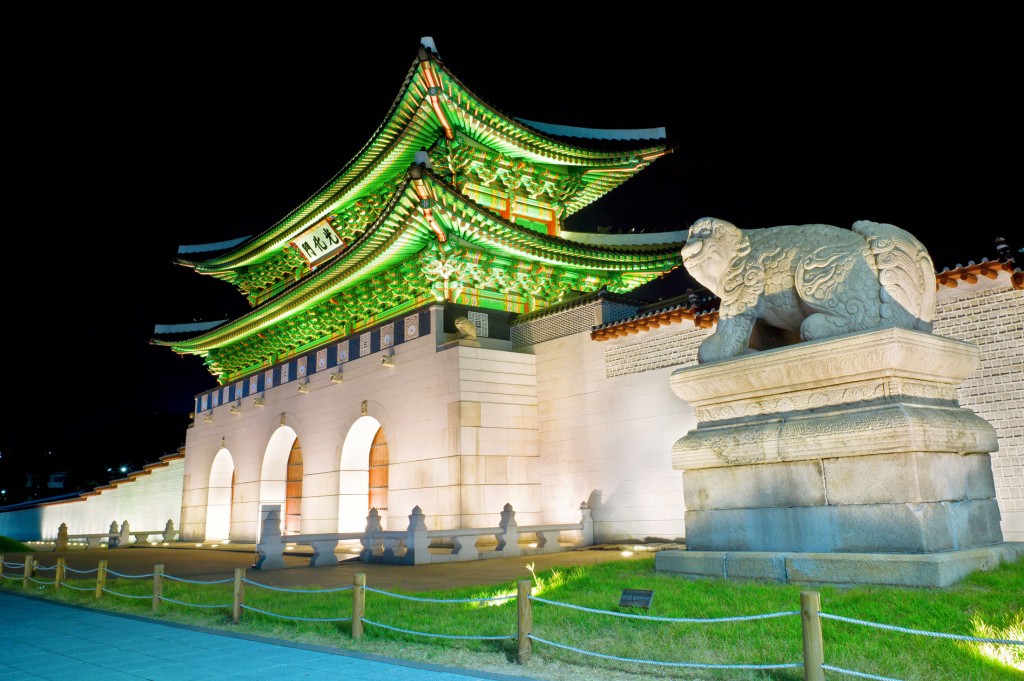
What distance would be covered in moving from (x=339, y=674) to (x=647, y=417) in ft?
34.9

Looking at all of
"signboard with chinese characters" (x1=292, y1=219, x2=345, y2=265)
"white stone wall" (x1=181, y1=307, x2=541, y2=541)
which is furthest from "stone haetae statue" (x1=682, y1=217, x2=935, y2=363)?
"signboard with chinese characters" (x1=292, y1=219, x2=345, y2=265)

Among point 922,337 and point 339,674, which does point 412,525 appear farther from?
point 922,337

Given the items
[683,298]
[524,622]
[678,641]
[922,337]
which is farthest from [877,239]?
[683,298]

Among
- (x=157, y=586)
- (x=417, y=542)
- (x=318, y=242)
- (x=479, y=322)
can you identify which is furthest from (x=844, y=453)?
(x=318, y=242)

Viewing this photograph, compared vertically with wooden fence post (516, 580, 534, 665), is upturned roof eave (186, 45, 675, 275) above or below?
above

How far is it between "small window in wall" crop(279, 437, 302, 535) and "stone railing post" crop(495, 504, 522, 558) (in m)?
9.65

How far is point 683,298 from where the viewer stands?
15.0 meters

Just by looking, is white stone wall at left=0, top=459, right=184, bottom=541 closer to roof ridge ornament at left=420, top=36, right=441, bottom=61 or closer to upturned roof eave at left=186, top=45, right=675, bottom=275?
upturned roof eave at left=186, top=45, right=675, bottom=275

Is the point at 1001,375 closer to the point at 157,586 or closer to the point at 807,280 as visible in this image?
the point at 807,280

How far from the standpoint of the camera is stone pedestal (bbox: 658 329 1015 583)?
540cm

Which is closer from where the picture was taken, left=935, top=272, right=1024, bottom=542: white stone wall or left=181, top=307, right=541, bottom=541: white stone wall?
left=935, top=272, right=1024, bottom=542: white stone wall

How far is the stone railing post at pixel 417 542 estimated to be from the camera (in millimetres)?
13555

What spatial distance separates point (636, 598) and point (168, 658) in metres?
3.90

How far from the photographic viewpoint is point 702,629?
16.1 ft
